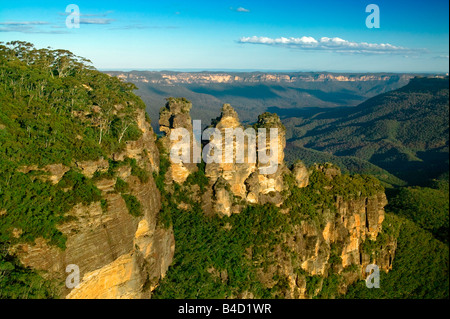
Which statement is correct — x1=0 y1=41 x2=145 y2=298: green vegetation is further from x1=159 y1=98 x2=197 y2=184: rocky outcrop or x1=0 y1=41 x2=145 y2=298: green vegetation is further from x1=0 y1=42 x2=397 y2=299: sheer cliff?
x1=159 y1=98 x2=197 y2=184: rocky outcrop

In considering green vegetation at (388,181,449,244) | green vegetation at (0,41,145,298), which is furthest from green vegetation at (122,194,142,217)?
green vegetation at (388,181,449,244)

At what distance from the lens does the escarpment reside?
46.3 m

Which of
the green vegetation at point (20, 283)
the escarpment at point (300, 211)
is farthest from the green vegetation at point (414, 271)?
the green vegetation at point (20, 283)

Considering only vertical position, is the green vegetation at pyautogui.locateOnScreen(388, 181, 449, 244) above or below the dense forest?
below

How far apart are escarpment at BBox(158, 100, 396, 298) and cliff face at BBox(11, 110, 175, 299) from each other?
29.7 feet

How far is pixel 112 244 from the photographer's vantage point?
27609 millimetres

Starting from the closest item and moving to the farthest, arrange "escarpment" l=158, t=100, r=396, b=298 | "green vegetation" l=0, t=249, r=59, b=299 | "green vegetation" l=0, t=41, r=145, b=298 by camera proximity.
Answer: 1. "green vegetation" l=0, t=249, r=59, b=299
2. "green vegetation" l=0, t=41, r=145, b=298
3. "escarpment" l=158, t=100, r=396, b=298

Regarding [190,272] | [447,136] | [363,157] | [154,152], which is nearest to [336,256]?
[190,272]

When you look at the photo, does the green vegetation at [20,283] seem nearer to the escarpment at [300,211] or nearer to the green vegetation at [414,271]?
the escarpment at [300,211]

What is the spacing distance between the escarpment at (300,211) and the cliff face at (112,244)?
906cm

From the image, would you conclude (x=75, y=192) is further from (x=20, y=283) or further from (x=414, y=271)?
(x=414, y=271)

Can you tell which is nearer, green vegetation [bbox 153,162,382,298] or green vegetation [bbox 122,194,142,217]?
green vegetation [bbox 122,194,142,217]

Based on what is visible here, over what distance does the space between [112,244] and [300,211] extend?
30.4 m
